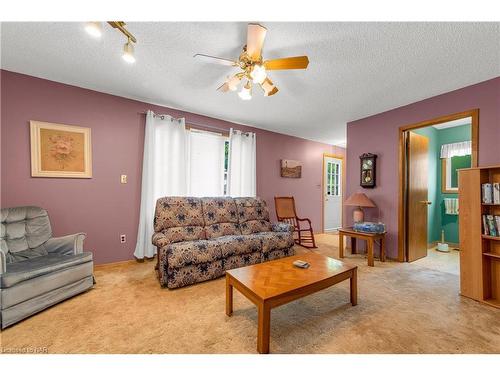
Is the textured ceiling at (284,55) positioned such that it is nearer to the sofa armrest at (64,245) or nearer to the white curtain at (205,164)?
the white curtain at (205,164)

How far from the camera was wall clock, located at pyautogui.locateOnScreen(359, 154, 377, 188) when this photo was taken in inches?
135

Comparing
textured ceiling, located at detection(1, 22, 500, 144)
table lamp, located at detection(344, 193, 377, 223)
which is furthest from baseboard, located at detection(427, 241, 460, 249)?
textured ceiling, located at detection(1, 22, 500, 144)

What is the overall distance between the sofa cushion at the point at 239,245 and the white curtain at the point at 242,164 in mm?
1294

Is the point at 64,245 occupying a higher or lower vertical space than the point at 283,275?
higher

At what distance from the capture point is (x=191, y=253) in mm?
2252

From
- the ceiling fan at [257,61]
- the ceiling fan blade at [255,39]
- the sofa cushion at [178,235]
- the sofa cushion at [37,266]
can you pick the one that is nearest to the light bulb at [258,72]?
the ceiling fan at [257,61]

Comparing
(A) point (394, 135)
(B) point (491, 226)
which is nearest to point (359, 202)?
(A) point (394, 135)

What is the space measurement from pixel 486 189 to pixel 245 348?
2673mm

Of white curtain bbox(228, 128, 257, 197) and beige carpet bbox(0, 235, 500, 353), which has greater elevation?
white curtain bbox(228, 128, 257, 197)

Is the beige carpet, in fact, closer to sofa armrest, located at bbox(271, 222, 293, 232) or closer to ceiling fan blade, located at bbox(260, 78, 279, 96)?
sofa armrest, located at bbox(271, 222, 293, 232)

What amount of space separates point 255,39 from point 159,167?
2.34 m

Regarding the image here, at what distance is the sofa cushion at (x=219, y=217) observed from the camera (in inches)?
114

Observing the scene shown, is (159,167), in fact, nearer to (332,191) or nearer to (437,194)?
(332,191)

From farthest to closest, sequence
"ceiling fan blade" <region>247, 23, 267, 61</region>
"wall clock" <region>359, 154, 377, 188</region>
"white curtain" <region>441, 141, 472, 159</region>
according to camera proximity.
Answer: "white curtain" <region>441, 141, 472, 159</region> → "wall clock" <region>359, 154, 377, 188</region> → "ceiling fan blade" <region>247, 23, 267, 61</region>
